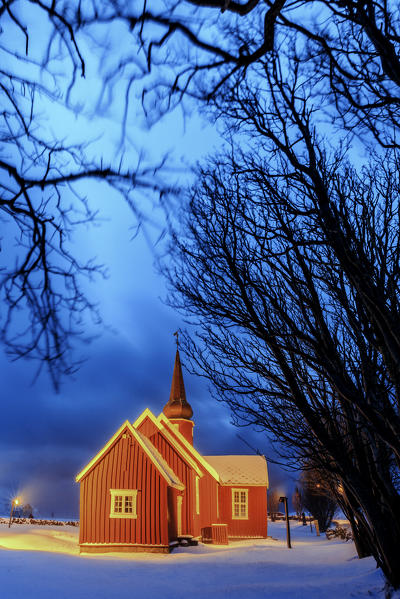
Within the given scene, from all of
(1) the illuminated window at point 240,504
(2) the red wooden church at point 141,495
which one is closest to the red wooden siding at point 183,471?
(2) the red wooden church at point 141,495

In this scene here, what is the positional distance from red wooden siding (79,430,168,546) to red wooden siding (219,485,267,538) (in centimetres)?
1186

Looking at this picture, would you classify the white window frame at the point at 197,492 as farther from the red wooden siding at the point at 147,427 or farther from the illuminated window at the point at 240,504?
the illuminated window at the point at 240,504

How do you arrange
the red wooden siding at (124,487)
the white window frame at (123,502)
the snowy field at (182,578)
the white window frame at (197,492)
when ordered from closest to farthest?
the snowy field at (182,578), the red wooden siding at (124,487), the white window frame at (123,502), the white window frame at (197,492)

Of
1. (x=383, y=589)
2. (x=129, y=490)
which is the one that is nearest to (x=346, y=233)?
(x=383, y=589)

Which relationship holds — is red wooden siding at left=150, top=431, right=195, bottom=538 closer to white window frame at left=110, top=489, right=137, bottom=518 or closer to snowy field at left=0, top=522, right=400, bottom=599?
white window frame at left=110, top=489, right=137, bottom=518

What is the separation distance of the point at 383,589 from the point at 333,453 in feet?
11.4

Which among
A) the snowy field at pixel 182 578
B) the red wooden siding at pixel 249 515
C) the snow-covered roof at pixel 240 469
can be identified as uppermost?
the snow-covered roof at pixel 240 469

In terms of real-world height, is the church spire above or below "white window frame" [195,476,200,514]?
above

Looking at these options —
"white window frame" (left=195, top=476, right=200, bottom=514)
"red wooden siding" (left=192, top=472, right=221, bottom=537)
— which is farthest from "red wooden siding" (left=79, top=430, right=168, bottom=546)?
"white window frame" (left=195, top=476, right=200, bottom=514)

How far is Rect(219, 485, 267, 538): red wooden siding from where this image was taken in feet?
99.9

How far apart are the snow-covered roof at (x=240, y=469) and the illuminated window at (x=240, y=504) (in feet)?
1.99

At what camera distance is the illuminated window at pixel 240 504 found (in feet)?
102

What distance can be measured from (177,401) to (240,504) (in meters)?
7.68

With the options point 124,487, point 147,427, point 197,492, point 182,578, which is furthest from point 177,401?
point 182,578
